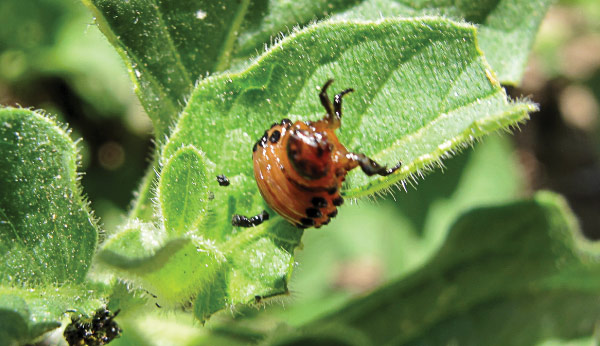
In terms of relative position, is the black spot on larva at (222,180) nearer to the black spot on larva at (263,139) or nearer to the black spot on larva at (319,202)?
the black spot on larva at (263,139)

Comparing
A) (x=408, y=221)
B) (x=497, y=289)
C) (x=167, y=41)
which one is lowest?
(x=408, y=221)

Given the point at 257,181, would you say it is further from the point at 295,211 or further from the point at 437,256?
the point at 437,256

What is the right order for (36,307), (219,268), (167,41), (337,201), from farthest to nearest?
(167,41) < (337,201) < (219,268) < (36,307)

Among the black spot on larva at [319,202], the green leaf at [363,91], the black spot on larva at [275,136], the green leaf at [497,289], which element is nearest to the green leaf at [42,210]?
the green leaf at [363,91]

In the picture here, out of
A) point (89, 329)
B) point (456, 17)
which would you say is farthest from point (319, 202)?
point (456, 17)

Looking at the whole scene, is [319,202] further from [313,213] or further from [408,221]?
[408,221]

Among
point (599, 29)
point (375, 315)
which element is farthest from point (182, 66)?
point (599, 29)
